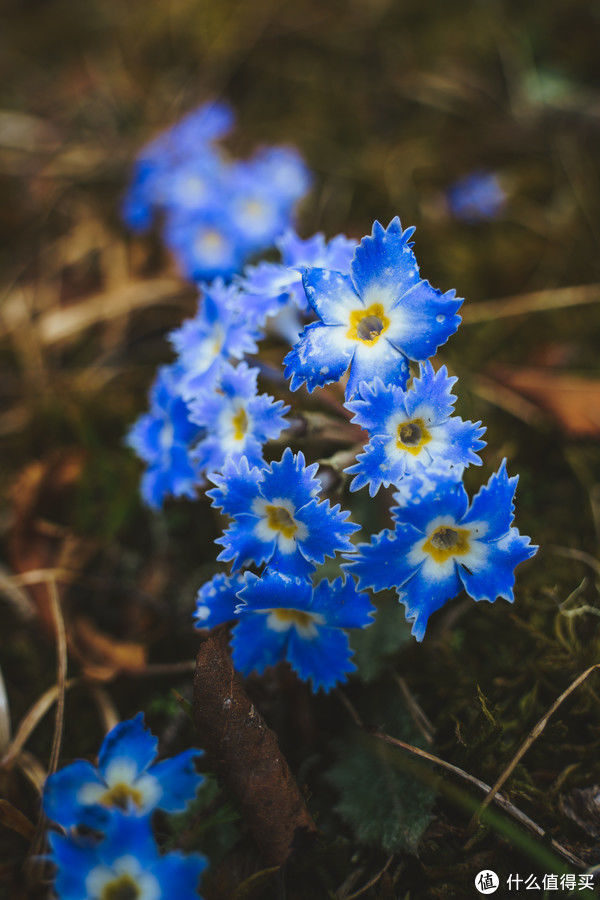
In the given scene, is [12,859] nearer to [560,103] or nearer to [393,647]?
[393,647]

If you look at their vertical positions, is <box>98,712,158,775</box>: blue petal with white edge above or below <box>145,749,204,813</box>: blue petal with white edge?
above

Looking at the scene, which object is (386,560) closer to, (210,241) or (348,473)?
(348,473)

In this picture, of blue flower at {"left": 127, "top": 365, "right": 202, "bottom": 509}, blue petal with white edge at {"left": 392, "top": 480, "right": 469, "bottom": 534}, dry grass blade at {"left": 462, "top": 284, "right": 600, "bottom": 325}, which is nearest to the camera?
blue petal with white edge at {"left": 392, "top": 480, "right": 469, "bottom": 534}

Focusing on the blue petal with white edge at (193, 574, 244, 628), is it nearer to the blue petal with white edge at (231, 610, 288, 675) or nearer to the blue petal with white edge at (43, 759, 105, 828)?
the blue petal with white edge at (231, 610, 288, 675)

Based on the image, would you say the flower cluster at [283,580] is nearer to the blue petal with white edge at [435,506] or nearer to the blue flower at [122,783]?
the blue petal with white edge at [435,506]

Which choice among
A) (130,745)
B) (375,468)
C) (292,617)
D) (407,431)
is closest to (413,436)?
(407,431)

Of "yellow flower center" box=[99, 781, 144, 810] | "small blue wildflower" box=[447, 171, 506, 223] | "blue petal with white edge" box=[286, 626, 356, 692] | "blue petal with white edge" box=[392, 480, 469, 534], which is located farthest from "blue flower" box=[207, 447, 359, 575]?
"small blue wildflower" box=[447, 171, 506, 223]

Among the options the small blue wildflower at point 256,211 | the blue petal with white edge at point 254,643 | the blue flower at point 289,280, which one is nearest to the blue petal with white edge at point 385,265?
the blue flower at point 289,280
